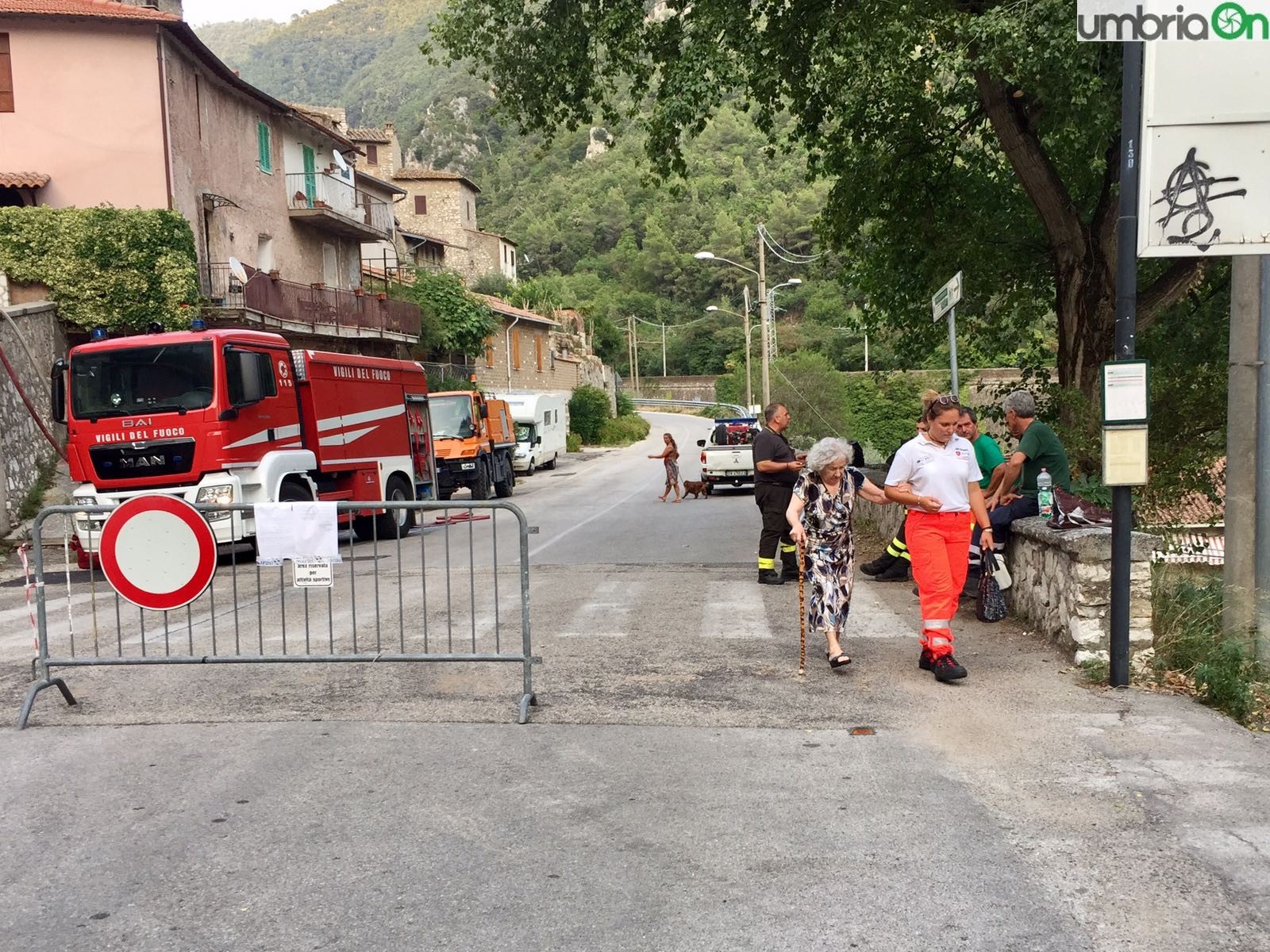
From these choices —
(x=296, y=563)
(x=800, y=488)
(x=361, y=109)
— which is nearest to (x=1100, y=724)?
(x=800, y=488)

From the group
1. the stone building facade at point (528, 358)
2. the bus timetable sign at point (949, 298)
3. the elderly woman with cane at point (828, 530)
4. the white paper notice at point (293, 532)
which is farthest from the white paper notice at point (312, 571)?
the stone building facade at point (528, 358)

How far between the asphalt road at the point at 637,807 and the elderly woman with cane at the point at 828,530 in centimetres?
38

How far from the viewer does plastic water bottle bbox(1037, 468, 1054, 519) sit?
825 cm

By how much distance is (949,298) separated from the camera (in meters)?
10.3

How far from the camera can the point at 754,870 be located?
4.18 metres

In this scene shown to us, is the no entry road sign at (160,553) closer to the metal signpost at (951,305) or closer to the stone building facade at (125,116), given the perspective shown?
the metal signpost at (951,305)

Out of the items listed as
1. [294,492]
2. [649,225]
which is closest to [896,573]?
[294,492]

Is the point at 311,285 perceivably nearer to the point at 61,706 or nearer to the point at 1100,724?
the point at 61,706

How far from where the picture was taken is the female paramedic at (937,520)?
703 cm

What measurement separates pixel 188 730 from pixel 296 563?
3.94 feet

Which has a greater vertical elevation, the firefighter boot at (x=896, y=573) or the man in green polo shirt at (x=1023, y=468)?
the man in green polo shirt at (x=1023, y=468)

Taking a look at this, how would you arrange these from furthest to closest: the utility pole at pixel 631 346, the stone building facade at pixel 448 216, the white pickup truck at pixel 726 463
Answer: the utility pole at pixel 631 346 → the stone building facade at pixel 448 216 → the white pickup truck at pixel 726 463

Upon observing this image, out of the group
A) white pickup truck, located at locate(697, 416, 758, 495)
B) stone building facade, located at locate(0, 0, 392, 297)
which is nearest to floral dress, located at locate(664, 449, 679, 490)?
white pickup truck, located at locate(697, 416, 758, 495)

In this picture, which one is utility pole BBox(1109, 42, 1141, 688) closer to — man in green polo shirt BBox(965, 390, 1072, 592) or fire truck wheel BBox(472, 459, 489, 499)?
man in green polo shirt BBox(965, 390, 1072, 592)
